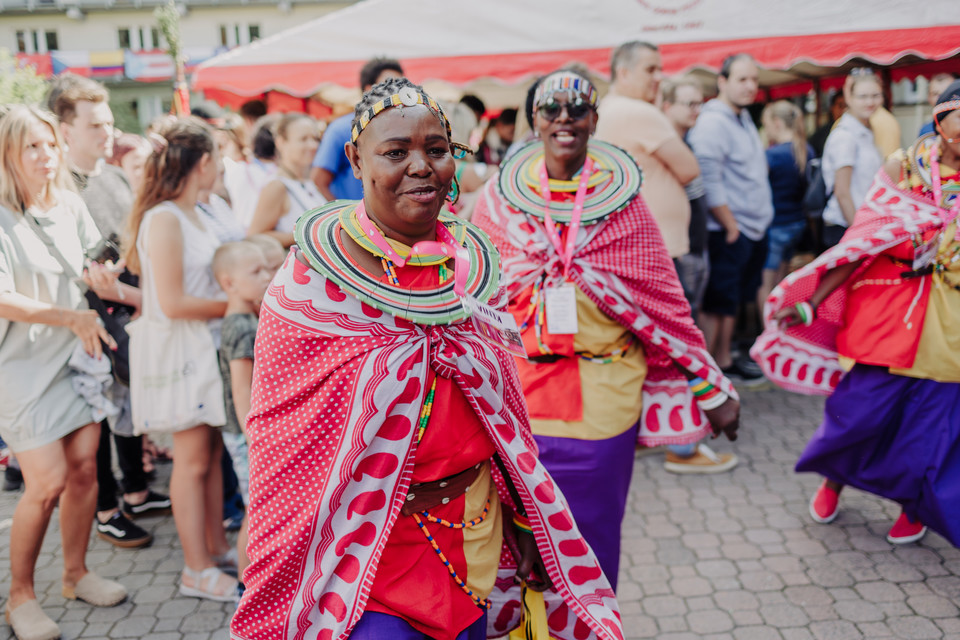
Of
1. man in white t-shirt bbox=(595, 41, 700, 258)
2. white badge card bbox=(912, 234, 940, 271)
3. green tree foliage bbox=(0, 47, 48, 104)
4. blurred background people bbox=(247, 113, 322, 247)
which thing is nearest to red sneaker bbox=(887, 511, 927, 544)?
white badge card bbox=(912, 234, 940, 271)

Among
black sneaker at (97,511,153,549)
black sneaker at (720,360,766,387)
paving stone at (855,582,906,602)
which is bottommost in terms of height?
black sneaker at (720,360,766,387)

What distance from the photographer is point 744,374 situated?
684 centimetres

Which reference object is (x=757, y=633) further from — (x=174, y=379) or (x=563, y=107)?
(x=174, y=379)

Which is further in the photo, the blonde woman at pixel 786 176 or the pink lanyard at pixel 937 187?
the blonde woman at pixel 786 176

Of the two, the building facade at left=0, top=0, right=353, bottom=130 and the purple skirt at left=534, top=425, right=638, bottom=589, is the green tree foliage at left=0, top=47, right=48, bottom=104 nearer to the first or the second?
the building facade at left=0, top=0, right=353, bottom=130

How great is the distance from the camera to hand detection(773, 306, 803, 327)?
396 centimetres

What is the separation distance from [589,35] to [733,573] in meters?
4.83

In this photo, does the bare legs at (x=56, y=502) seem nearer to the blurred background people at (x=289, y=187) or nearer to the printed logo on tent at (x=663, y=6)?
the blurred background people at (x=289, y=187)

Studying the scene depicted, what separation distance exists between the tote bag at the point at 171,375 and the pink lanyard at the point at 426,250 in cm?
192

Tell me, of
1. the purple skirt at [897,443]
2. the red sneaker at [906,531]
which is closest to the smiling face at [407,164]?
the purple skirt at [897,443]

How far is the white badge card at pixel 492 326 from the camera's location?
74.2 inches

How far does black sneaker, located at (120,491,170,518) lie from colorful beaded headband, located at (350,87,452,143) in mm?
3519

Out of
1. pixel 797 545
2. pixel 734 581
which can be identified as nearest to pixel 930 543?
pixel 797 545

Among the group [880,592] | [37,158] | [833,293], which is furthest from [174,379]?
[880,592]
